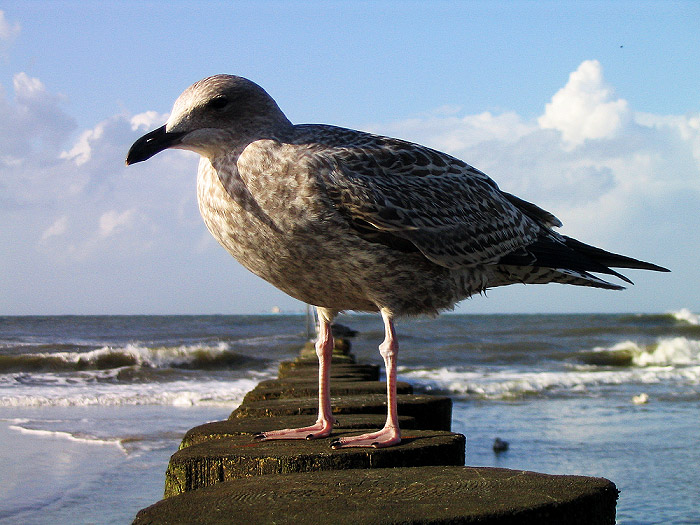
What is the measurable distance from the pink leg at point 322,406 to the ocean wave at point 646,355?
21952mm

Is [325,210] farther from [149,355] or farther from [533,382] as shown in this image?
[149,355]

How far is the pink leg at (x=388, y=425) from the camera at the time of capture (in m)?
2.88

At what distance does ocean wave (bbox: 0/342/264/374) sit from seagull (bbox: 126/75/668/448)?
1842cm

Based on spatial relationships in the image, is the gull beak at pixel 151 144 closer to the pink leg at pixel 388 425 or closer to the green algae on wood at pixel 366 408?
the pink leg at pixel 388 425

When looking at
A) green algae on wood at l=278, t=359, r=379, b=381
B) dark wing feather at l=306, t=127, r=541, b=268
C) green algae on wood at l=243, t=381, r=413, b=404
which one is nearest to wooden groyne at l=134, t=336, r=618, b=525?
dark wing feather at l=306, t=127, r=541, b=268

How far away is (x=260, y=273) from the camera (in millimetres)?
3260

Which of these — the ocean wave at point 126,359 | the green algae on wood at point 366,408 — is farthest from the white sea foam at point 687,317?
the green algae on wood at point 366,408

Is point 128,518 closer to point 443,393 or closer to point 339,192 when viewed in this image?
point 339,192

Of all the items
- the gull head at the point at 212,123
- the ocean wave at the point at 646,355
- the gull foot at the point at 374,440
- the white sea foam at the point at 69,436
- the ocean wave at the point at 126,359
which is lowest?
the white sea foam at the point at 69,436

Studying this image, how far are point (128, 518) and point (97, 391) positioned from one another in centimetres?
919

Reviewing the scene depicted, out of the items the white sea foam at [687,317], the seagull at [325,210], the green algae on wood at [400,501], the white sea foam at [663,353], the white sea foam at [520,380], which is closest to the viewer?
the green algae on wood at [400,501]

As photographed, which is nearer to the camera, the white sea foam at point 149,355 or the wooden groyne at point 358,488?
the wooden groyne at point 358,488

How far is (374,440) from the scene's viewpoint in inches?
114

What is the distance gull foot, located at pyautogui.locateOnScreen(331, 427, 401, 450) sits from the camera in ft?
9.40
